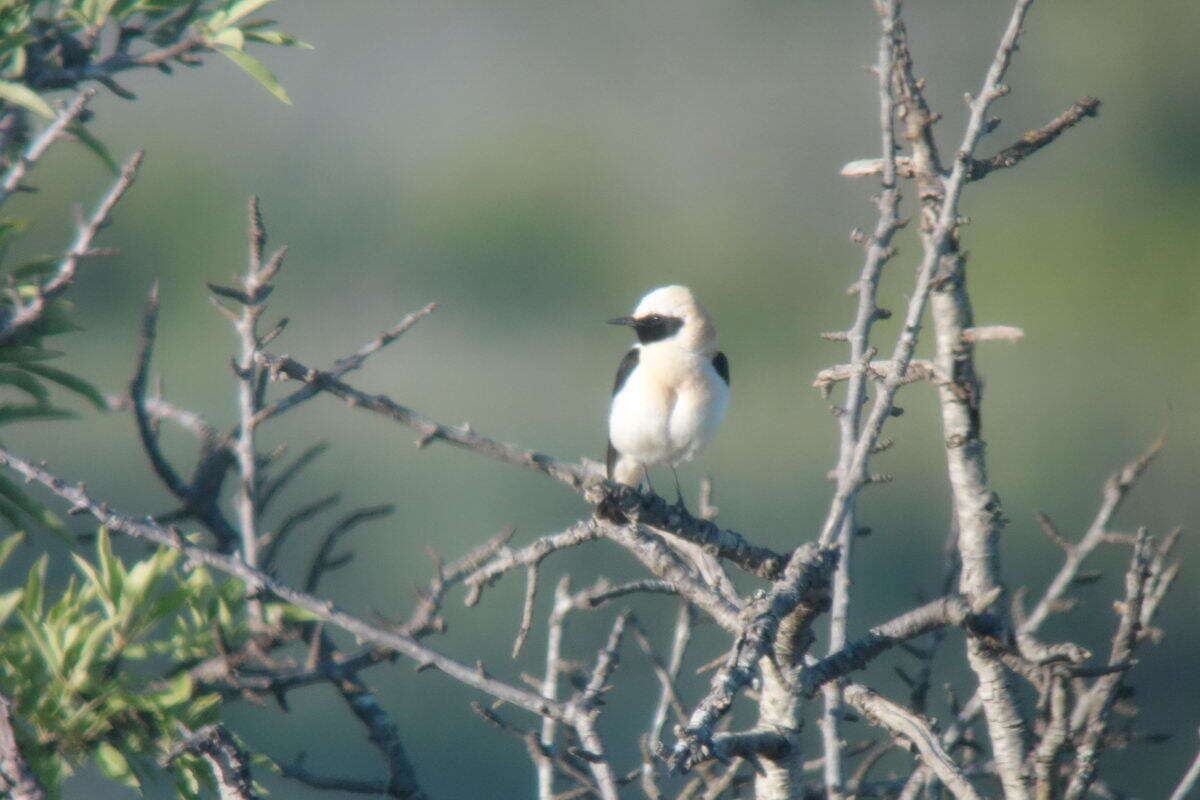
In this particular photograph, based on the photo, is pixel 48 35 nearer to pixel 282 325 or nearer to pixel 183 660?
pixel 282 325

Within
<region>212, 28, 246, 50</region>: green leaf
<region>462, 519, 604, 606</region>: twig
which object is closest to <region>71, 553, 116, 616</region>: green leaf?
<region>462, 519, 604, 606</region>: twig

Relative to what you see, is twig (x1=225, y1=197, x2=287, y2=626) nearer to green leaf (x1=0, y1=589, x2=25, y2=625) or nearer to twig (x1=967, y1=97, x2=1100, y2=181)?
green leaf (x1=0, y1=589, x2=25, y2=625)

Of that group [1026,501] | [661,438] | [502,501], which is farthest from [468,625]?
[661,438]

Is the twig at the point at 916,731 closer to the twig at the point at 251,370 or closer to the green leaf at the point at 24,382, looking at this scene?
the twig at the point at 251,370

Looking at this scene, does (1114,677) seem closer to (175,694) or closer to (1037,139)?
(1037,139)

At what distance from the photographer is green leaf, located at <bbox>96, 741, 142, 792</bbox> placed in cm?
174

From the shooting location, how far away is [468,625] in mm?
12320

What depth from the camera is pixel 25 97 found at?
194 cm

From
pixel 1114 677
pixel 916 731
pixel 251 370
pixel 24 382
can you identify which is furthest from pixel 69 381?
pixel 1114 677

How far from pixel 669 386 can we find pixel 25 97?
3.93ft

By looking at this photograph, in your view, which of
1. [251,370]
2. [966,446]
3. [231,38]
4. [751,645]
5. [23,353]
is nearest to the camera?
[751,645]

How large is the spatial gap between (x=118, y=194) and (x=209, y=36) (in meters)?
0.65

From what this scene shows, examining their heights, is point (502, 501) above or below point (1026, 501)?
below

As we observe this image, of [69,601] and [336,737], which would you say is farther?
[336,737]
